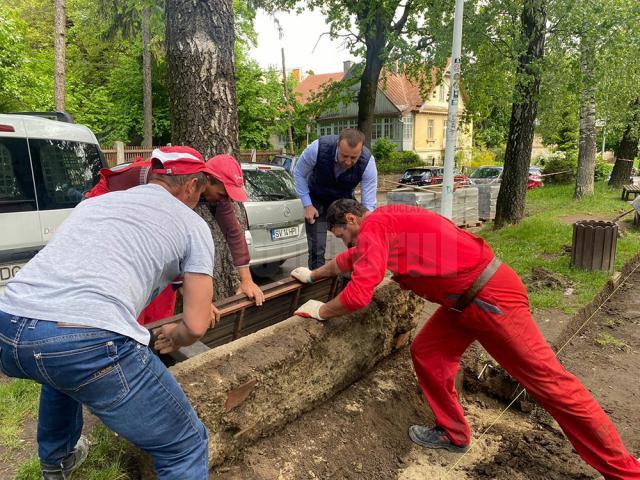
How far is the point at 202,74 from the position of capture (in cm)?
371

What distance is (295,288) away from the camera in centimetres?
356

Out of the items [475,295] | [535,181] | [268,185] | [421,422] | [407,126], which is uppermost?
[407,126]

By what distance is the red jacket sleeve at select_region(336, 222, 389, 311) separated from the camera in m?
2.62

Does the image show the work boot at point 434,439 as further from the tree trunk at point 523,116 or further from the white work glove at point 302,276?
the tree trunk at point 523,116

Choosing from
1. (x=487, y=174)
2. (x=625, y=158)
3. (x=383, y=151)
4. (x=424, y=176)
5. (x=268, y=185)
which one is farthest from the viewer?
(x=383, y=151)

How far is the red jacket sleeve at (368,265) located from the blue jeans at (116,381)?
1.12m

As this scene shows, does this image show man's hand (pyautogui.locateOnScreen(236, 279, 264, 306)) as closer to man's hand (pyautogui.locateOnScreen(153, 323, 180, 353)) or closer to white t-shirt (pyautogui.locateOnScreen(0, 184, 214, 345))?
man's hand (pyautogui.locateOnScreen(153, 323, 180, 353))

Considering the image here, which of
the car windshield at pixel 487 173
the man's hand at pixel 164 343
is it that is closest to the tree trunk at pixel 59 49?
the man's hand at pixel 164 343

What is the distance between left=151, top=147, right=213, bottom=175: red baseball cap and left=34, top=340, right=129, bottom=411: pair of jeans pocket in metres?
0.74

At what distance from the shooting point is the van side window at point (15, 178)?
3.94 metres

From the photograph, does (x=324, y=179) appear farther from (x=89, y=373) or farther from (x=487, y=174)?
(x=487, y=174)

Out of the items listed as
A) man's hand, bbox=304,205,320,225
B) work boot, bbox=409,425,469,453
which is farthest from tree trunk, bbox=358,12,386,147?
work boot, bbox=409,425,469,453

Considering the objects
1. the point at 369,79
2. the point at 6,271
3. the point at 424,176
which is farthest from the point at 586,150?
the point at 6,271

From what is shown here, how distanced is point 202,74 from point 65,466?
2.79m
